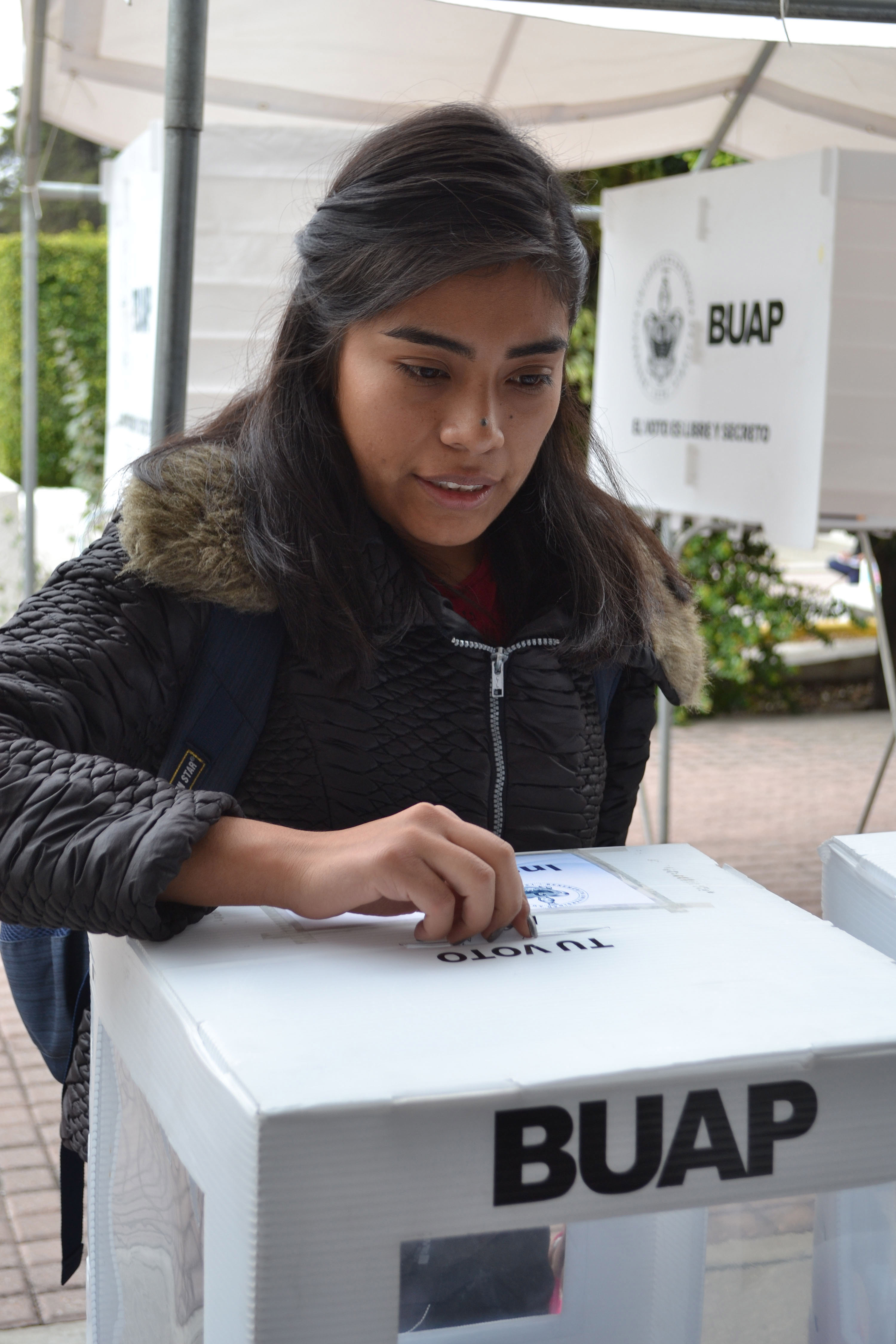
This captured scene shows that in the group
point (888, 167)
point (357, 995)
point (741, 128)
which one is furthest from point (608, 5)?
point (741, 128)

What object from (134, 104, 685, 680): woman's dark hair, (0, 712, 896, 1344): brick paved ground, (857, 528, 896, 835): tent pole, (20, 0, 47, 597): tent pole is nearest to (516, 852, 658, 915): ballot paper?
(134, 104, 685, 680): woman's dark hair

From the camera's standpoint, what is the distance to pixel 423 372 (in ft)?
4.53

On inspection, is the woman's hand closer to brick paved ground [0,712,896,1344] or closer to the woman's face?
the woman's face

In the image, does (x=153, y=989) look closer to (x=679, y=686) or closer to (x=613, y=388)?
(x=679, y=686)

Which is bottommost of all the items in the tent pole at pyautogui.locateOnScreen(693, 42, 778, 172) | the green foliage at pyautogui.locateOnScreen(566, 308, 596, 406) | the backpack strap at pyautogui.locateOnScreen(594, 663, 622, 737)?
the backpack strap at pyautogui.locateOnScreen(594, 663, 622, 737)

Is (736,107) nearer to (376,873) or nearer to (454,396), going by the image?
(454,396)

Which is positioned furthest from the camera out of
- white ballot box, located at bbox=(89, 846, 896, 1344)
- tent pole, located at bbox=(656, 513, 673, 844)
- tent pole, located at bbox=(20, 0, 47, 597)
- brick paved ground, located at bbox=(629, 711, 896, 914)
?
brick paved ground, located at bbox=(629, 711, 896, 914)

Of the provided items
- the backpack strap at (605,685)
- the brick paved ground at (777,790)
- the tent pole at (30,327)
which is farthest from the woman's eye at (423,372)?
the tent pole at (30,327)

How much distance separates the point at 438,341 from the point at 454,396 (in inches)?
2.2

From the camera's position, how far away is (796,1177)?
0.83 meters

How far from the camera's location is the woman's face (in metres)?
1.37

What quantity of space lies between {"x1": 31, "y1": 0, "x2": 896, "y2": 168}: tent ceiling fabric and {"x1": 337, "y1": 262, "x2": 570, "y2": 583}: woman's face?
2901mm

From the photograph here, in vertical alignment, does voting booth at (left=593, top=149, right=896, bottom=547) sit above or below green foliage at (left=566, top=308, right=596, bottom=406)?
below

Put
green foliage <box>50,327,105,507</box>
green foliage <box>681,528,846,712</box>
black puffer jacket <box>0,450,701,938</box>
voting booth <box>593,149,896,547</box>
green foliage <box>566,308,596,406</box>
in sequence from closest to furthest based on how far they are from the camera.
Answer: black puffer jacket <box>0,450,701,938</box>, voting booth <box>593,149,896,547</box>, green foliage <box>681,528,846,712</box>, green foliage <box>566,308,596,406</box>, green foliage <box>50,327,105,507</box>
